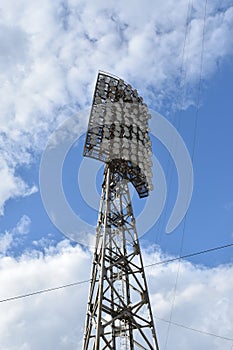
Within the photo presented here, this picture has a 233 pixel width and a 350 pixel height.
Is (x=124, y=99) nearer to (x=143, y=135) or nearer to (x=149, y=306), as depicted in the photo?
(x=143, y=135)

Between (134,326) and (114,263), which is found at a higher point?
(114,263)

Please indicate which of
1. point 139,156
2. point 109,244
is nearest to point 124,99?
point 139,156

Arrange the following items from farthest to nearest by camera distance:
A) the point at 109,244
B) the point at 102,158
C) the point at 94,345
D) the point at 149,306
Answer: the point at 102,158, the point at 109,244, the point at 149,306, the point at 94,345

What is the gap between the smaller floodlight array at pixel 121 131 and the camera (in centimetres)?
2545

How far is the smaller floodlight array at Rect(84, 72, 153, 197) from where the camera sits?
25453 mm

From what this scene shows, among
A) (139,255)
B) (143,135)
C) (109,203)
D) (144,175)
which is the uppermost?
(143,135)

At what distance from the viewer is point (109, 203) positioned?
77.4 ft

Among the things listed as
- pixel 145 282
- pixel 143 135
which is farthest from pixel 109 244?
pixel 143 135

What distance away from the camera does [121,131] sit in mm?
26781

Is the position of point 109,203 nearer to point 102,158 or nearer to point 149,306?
point 102,158

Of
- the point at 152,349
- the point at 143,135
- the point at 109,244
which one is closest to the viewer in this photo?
the point at 152,349

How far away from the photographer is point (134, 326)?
65.2ft

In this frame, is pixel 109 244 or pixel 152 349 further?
pixel 109 244

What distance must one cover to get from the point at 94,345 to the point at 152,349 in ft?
9.76
